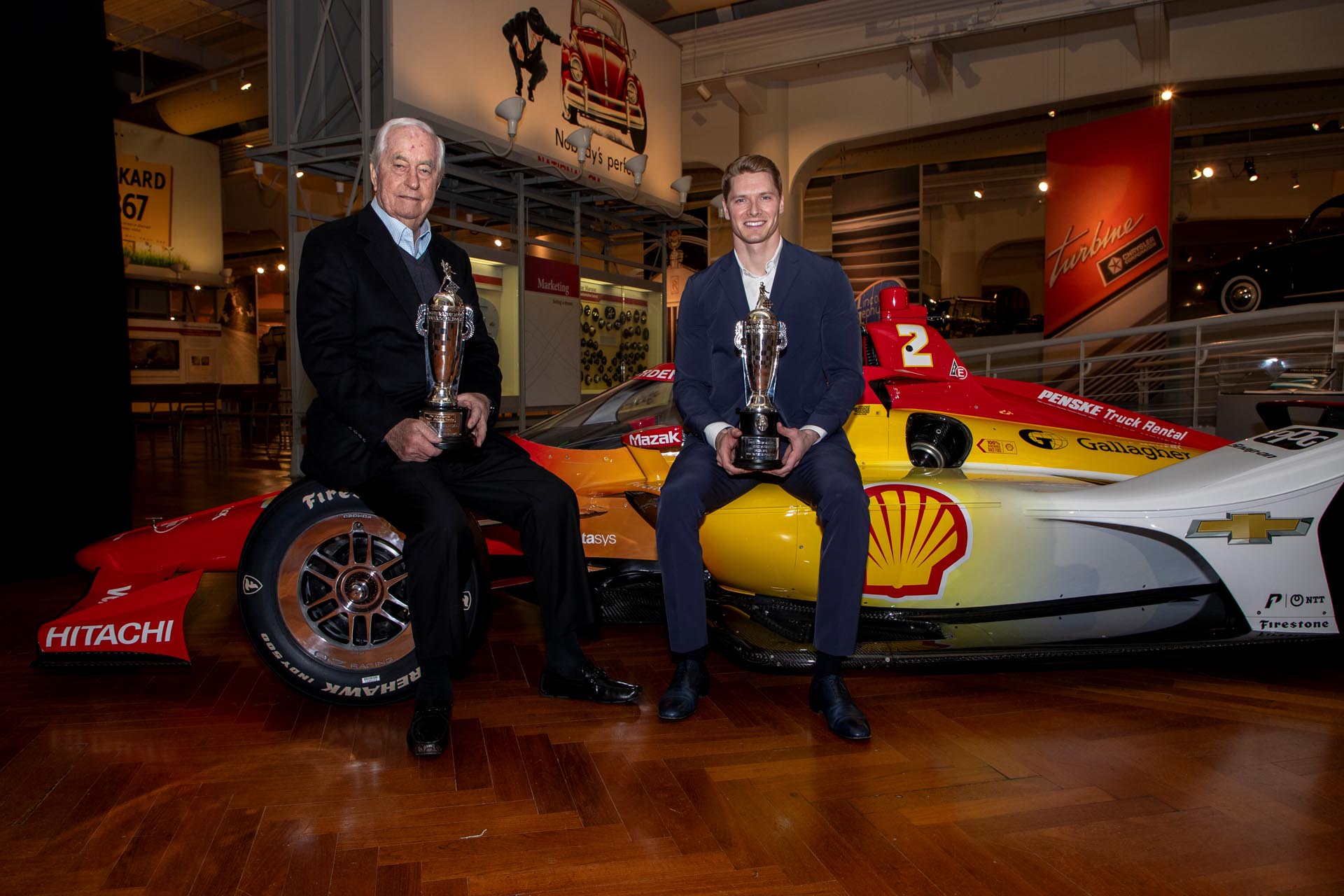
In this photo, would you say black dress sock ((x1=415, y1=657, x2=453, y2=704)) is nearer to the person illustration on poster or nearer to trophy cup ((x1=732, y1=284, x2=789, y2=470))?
trophy cup ((x1=732, y1=284, x2=789, y2=470))

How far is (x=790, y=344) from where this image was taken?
2.75m

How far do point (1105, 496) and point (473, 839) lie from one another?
196cm

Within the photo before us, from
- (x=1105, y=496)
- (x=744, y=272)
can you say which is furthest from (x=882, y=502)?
(x=744, y=272)

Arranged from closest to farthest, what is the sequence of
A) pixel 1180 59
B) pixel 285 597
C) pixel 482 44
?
pixel 285 597
pixel 482 44
pixel 1180 59

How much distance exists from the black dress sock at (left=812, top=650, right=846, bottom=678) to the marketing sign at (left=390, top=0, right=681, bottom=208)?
597cm

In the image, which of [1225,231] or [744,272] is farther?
[1225,231]

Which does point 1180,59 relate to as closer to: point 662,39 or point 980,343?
point 980,343

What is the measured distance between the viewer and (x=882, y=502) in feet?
8.60

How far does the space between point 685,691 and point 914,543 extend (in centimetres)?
79

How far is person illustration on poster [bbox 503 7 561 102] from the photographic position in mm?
8156

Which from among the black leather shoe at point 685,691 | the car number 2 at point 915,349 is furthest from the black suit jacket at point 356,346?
the car number 2 at point 915,349

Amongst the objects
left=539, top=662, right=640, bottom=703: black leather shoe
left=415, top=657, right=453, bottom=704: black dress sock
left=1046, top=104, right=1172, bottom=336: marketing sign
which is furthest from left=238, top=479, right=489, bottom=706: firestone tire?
left=1046, top=104, right=1172, bottom=336: marketing sign

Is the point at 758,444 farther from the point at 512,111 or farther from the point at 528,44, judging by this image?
the point at 528,44

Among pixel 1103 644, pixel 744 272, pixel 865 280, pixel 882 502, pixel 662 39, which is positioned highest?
pixel 662 39
